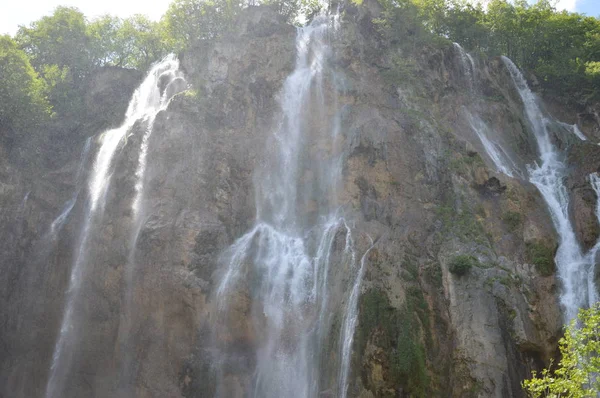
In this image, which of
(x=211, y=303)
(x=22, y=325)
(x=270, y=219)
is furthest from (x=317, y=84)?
(x=22, y=325)

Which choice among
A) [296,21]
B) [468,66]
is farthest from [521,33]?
[296,21]

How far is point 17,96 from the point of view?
36.3m

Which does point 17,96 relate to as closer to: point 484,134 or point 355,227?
point 355,227

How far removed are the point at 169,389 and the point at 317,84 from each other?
20.1 m

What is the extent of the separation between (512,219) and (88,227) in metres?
23.7

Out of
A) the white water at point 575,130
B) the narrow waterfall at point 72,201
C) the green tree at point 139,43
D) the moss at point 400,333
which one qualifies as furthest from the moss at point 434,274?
the green tree at point 139,43

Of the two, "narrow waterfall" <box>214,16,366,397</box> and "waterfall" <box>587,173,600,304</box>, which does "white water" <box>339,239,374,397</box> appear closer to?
"narrow waterfall" <box>214,16,366,397</box>

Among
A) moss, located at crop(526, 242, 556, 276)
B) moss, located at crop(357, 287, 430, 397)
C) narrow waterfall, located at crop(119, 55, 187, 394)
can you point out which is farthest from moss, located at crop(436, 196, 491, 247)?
narrow waterfall, located at crop(119, 55, 187, 394)

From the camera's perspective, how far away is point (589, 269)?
23406 mm

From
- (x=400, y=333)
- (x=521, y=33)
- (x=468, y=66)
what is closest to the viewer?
(x=400, y=333)

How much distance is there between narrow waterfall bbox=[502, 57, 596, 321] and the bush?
4.13 m

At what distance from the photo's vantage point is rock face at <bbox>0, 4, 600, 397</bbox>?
72.6 ft

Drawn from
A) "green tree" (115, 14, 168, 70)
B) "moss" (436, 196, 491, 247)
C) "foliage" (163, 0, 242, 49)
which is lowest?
"moss" (436, 196, 491, 247)

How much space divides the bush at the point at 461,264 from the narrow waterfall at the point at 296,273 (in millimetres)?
4085
